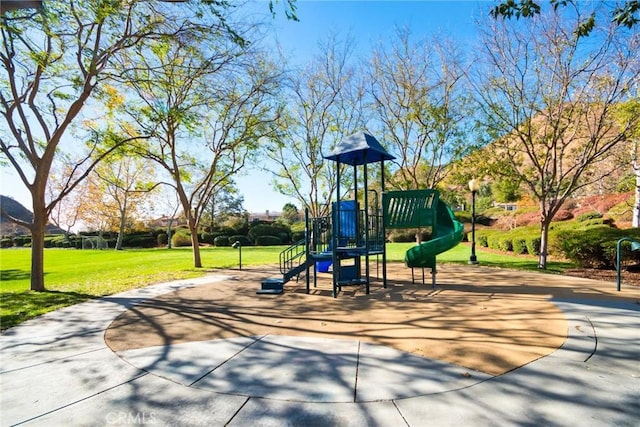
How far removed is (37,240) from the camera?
7.86 m

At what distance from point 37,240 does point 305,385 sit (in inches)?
333

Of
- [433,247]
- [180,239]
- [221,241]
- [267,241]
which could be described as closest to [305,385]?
[433,247]

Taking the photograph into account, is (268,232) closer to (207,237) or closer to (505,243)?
(207,237)

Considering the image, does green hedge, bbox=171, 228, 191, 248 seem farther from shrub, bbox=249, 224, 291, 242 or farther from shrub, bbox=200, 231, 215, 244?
shrub, bbox=249, 224, 291, 242

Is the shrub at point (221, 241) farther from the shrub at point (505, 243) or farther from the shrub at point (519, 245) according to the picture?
the shrub at point (519, 245)

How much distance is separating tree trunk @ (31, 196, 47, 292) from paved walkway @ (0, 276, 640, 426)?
16.2ft

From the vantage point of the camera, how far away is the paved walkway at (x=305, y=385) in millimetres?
2373

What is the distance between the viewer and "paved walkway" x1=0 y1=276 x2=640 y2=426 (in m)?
2.37

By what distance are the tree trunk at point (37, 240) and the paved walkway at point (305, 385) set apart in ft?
16.2

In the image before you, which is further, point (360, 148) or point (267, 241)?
point (267, 241)

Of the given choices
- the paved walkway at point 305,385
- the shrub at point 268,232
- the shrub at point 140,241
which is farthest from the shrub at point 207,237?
the paved walkway at point 305,385

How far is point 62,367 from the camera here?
3.34 m

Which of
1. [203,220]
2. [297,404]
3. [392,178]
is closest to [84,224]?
[203,220]

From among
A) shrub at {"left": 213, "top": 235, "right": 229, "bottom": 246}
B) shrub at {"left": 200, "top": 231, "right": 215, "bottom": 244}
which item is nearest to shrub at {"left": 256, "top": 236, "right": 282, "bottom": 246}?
shrub at {"left": 213, "top": 235, "right": 229, "bottom": 246}
